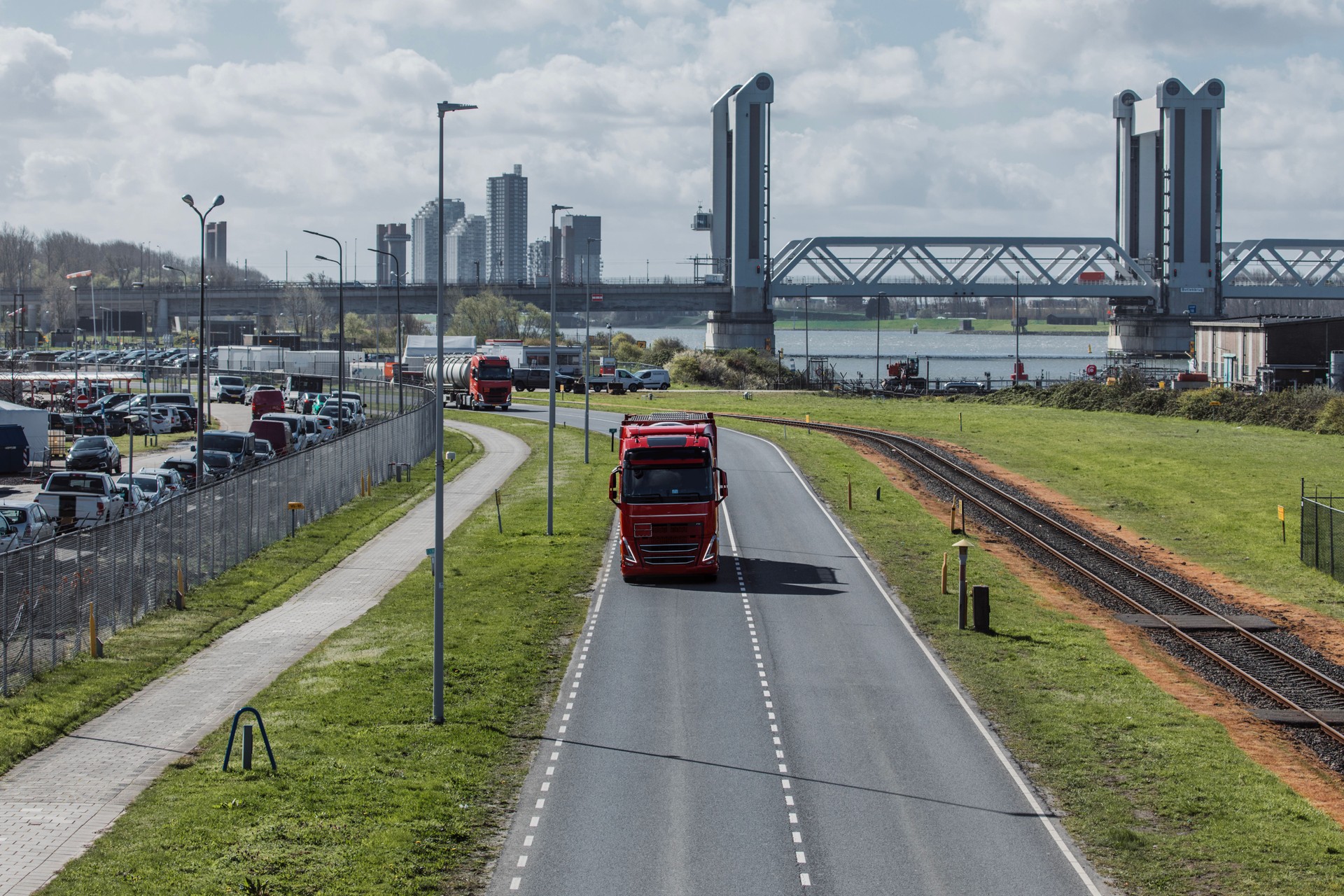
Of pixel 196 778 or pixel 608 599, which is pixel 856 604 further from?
pixel 196 778

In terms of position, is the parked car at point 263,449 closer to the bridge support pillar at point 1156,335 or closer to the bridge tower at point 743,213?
the bridge tower at point 743,213

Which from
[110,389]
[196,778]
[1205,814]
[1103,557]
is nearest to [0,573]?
[196,778]

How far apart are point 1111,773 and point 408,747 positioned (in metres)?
10.7

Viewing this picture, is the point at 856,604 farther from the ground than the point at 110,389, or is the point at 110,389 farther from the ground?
the point at 110,389

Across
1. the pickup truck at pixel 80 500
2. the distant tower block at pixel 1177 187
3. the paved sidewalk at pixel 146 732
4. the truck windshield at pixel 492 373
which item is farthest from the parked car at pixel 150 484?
the distant tower block at pixel 1177 187

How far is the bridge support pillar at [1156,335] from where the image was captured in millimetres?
177375

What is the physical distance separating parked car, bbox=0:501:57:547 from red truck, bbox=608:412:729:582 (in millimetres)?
14568

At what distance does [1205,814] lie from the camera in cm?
1906

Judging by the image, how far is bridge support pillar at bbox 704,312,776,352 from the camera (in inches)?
6388

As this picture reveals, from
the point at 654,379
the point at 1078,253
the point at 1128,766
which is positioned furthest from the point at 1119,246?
the point at 1128,766

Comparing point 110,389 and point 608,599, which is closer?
point 608,599

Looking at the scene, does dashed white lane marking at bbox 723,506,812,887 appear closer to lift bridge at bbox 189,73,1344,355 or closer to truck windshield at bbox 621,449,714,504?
truck windshield at bbox 621,449,714,504

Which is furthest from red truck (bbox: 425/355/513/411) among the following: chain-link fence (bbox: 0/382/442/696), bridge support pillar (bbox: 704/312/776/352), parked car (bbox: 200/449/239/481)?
bridge support pillar (bbox: 704/312/776/352)

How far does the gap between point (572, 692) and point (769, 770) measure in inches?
220
